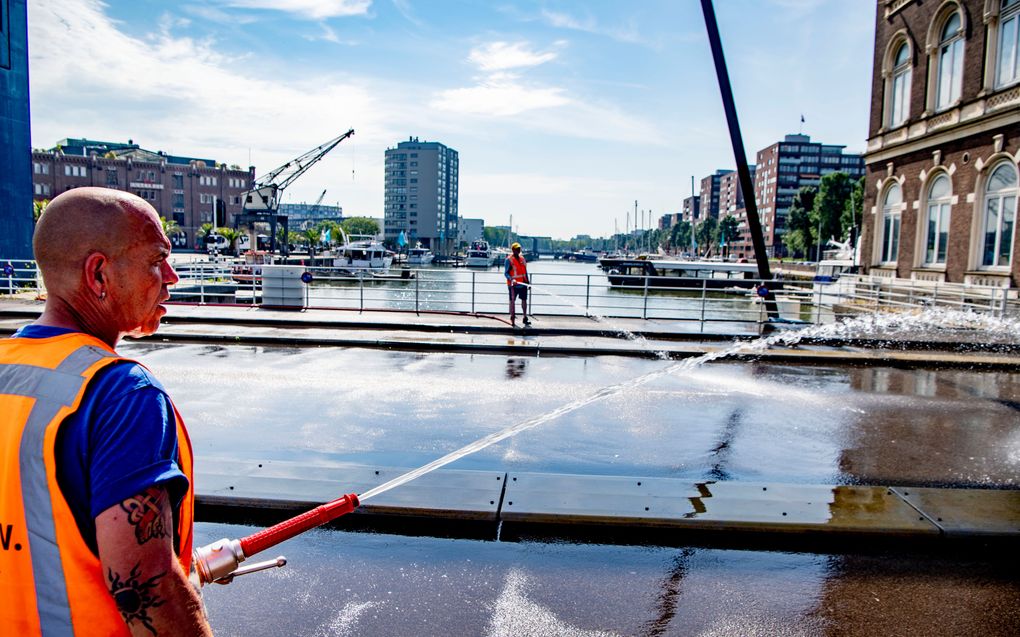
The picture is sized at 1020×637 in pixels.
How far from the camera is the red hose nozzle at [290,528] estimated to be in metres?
2.21

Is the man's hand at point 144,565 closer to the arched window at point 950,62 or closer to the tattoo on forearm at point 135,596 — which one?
the tattoo on forearm at point 135,596

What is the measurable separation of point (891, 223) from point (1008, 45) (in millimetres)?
10167

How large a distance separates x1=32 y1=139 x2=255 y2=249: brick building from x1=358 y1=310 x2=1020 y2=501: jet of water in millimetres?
114608

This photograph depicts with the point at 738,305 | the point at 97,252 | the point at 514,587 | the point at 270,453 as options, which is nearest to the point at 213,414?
the point at 270,453

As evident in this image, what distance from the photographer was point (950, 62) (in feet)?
95.4

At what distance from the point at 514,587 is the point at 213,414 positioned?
223 inches

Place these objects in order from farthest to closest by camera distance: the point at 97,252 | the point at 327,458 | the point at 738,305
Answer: the point at 738,305, the point at 327,458, the point at 97,252

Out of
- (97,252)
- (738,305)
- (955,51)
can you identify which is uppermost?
(955,51)

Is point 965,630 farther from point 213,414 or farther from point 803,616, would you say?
point 213,414

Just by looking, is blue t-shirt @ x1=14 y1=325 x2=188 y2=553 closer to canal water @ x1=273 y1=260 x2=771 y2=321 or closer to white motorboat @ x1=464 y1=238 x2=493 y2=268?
canal water @ x1=273 y1=260 x2=771 y2=321

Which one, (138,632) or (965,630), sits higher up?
(138,632)

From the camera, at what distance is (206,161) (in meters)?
141

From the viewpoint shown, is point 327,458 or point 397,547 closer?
point 397,547

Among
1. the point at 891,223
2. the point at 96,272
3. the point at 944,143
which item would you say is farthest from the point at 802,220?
the point at 96,272
